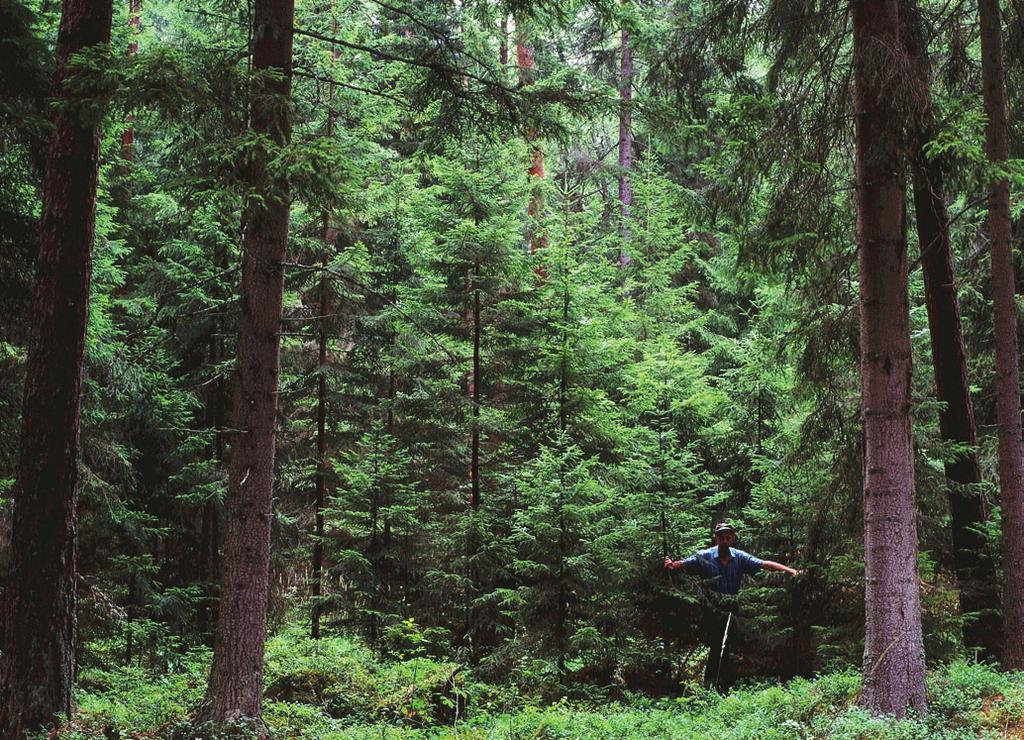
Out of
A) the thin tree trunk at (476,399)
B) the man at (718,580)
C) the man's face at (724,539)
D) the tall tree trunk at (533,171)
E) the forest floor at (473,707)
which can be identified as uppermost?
the tall tree trunk at (533,171)

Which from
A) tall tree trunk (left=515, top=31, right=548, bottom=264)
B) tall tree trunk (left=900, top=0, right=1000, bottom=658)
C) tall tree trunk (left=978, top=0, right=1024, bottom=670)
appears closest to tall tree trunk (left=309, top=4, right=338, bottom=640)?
tall tree trunk (left=515, top=31, right=548, bottom=264)

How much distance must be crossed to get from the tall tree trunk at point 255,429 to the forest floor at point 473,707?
626mm

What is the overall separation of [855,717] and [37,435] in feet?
24.3

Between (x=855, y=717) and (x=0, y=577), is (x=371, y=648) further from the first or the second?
(x=855, y=717)

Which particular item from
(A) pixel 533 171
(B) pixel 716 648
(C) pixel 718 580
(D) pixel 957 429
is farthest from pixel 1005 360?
(A) pixel 533 171

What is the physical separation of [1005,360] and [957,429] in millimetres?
1423

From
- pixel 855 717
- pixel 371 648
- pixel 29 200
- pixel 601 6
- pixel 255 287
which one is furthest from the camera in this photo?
pixel 371 648

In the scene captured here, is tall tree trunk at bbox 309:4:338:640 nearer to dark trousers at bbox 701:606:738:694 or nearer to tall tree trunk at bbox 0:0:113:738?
tall tree trunk at bbox 0:0:113:738

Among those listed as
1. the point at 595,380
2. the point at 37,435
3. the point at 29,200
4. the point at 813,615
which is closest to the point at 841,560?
the point at 813,615

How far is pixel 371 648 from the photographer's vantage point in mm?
12383

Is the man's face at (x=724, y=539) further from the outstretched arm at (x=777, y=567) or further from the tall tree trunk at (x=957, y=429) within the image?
the tall tree trunk at (x=957, y=429)

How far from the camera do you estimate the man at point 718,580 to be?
33.1 ft

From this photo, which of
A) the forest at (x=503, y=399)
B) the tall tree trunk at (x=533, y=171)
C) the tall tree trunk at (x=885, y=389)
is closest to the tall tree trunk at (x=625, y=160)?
the tall tree trunk at (x=533, y=171)

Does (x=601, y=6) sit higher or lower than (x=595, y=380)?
higher
